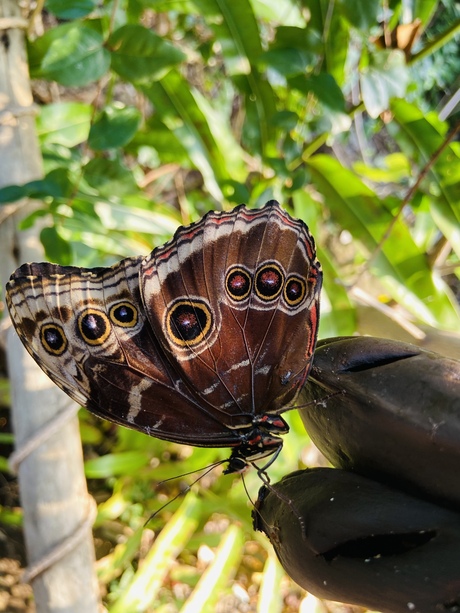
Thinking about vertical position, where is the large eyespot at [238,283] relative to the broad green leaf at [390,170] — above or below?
above

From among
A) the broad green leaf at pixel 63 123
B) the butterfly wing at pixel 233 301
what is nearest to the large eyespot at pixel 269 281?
the butterfly wing at pixel 233 301

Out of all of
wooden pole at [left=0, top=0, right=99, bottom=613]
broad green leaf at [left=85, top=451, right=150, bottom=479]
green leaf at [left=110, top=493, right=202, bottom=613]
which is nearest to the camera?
wooden pole at [left=0, top=0, right=99, bottom=613]

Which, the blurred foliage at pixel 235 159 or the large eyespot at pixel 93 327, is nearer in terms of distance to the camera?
the large eyespot at pixel 93 327

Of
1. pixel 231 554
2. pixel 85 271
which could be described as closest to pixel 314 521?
pixel 85 271

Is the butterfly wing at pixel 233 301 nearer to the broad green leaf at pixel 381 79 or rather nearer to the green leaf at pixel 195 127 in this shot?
the broad green leaf at pixel 381 79

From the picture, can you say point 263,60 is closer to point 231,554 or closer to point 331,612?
point 231,554

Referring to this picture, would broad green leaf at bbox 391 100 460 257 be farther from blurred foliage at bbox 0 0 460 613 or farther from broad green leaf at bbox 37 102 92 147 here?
broad green leaf at bbox 37 102 92 147

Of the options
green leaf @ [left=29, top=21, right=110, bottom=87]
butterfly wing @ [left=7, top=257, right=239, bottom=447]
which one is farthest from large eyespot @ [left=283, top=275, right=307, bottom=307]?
green leaf @ [left=29, top=21, right=110, bottom=87]
